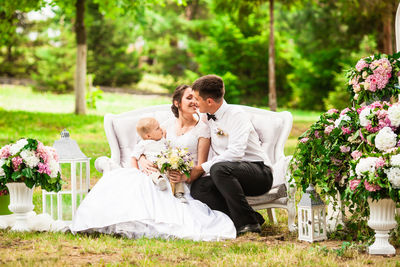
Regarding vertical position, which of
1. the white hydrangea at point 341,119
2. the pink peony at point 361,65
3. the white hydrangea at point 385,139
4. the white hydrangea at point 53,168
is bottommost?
the white hydrangea at point 53,168

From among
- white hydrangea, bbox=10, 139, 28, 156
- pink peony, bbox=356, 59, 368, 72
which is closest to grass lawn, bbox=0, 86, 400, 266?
white hydrangea, bbox=10, 139, 28, 156

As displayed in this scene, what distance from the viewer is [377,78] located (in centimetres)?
479

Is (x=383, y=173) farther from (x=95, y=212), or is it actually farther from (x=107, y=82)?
(x=107, y=82)

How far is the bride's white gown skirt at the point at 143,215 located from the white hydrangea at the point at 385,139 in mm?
1472

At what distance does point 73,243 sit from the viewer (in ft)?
15.4

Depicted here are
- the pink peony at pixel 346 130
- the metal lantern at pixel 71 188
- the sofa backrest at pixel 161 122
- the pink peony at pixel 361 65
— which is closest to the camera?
the pink peony at pixel 346 130

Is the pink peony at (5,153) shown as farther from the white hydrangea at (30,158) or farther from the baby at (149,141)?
the baby at (149,141)

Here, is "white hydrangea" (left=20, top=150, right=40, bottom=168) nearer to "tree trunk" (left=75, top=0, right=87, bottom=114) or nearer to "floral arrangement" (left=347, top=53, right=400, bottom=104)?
"floral arrangement" (left=347, top=53, right=400, bottom=104)

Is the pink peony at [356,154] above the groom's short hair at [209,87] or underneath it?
underneath

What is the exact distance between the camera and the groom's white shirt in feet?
17.2

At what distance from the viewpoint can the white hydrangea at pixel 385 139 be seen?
13.9 ft

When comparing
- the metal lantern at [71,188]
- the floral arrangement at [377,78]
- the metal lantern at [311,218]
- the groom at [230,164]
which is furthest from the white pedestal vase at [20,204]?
the floral arrangement at [377,78]

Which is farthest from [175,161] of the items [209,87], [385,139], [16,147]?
[385,139]

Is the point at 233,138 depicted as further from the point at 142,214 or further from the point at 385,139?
the point at 385,139
